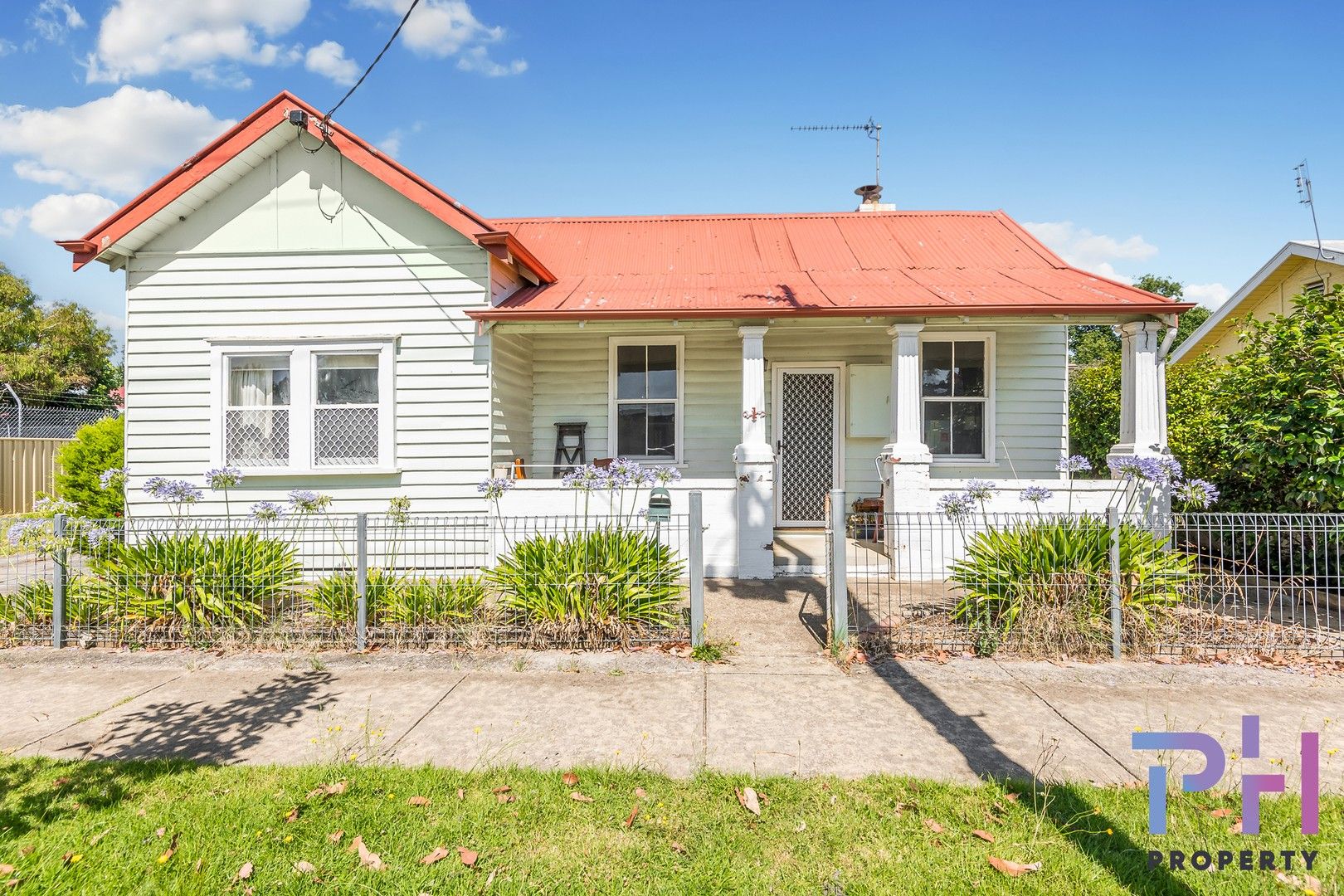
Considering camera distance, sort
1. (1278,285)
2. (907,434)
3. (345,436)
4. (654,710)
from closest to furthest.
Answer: (654,710) → (907,434) → (345,436) → (1278,285)

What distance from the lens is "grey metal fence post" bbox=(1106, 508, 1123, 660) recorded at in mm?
5285

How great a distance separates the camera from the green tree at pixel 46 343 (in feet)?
Result: 89.7

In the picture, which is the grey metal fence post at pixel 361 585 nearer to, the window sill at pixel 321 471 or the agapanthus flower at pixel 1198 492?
the window sill at pixel 321 471

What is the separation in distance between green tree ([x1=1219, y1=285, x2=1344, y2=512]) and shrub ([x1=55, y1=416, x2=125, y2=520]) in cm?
1532

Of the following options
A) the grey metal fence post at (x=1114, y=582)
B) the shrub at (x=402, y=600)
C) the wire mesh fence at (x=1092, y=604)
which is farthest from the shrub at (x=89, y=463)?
the grey metal fence post at (x=1114, y=582)

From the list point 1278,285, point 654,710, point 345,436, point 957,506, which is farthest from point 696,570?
point 1278,285

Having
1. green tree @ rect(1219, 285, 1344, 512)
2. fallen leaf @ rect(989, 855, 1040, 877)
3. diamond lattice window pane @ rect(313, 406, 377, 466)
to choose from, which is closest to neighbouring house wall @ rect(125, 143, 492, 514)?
diamond lattice window pane @ rect(313, 406, 377, 466)

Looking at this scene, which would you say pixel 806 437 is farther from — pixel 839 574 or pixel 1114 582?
pixel 1114 582

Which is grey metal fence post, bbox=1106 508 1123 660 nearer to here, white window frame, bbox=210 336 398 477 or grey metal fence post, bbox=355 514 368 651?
grey metal fence post, bbox=355 514 368 651

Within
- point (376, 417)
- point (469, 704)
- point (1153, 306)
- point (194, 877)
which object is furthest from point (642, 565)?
point (1153, 306)

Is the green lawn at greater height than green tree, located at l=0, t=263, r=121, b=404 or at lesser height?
lesser

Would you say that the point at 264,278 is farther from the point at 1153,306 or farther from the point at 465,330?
the point at 1153,306

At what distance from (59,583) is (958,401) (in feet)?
34.0

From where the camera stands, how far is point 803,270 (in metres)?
9.96
